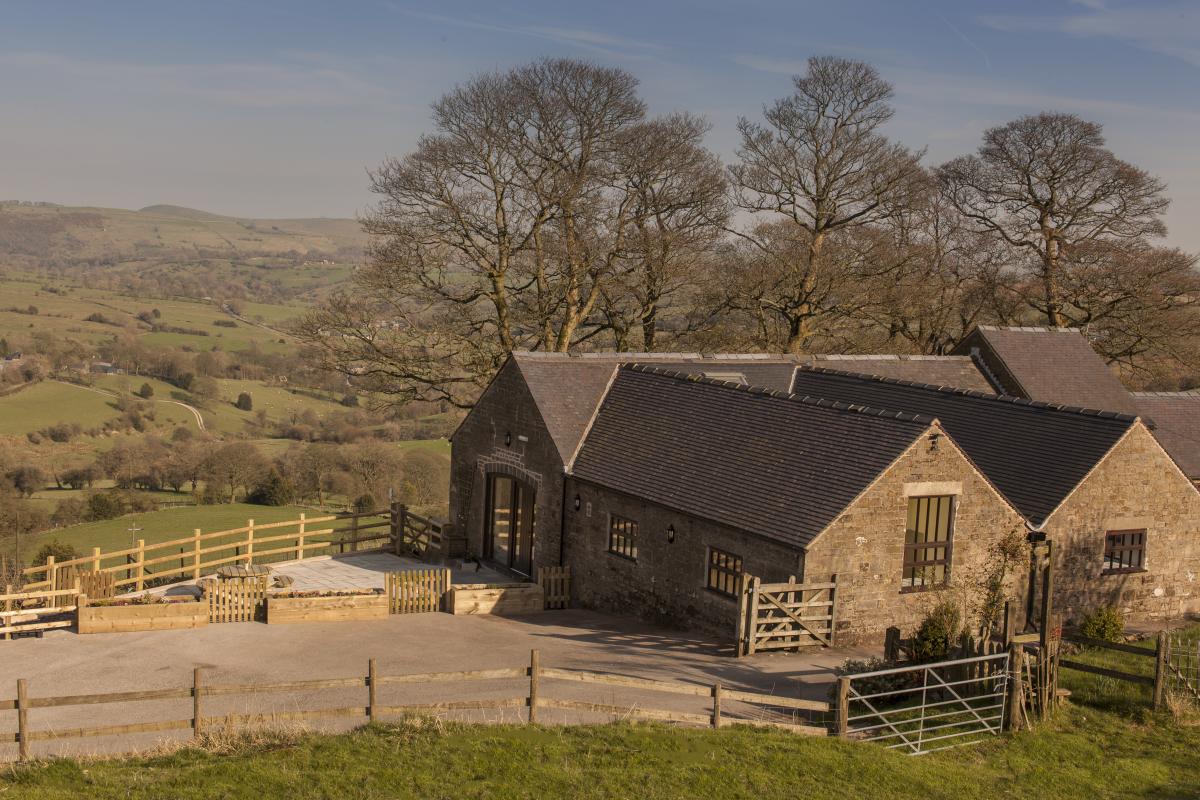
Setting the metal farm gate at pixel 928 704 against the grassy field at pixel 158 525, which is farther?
the grassy field at pixel 158 525

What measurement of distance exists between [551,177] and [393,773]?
25577 mm

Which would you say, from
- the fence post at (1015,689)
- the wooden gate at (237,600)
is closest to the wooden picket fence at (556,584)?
the wooden gate at (237,600)

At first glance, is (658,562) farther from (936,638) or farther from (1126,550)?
→ (1126,550)

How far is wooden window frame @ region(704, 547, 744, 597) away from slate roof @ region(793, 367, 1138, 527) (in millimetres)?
6364

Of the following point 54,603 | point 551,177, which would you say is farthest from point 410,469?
point 54,603

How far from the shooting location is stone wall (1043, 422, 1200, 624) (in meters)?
21.8

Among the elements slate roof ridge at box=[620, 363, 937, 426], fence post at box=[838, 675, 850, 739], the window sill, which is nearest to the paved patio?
the window sill

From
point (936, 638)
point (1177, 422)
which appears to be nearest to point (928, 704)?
point (936, 638)

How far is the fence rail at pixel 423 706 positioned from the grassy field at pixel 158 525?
36.1 meters

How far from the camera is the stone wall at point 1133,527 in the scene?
21.8 metres

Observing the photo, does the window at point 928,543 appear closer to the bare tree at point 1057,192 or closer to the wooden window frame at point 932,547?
the wooden window frame at point 932,547

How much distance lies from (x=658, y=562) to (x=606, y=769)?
9.83 meters

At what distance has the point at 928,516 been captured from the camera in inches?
798

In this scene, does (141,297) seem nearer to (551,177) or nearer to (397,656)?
(551,177)
